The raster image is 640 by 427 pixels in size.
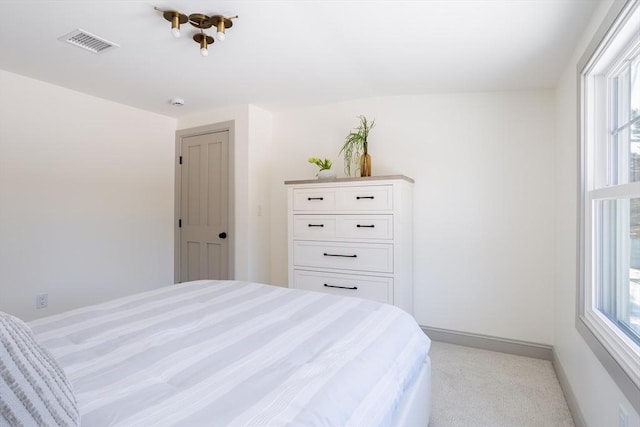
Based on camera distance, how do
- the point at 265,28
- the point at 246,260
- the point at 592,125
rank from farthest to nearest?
the point at 246,260, the point at 265,28, the point at 592,125

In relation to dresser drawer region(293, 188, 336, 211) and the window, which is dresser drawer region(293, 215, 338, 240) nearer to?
dresser drawer region(293, 188, 336, 211)

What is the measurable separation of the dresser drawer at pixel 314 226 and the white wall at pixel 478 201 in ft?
2.47

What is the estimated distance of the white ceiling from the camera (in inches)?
67.1

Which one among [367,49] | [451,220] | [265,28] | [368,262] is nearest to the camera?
[265,28]

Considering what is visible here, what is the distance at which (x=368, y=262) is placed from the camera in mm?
2562

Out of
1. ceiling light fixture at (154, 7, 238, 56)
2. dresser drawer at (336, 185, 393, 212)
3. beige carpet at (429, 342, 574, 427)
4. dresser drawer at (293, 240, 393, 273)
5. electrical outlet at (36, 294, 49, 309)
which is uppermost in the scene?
ceiling light fixture at (154, 7, 238, 56)

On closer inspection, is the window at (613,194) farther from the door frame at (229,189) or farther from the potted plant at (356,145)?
the door frame at (229,189)

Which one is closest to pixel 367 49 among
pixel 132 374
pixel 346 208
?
pixel 346 208

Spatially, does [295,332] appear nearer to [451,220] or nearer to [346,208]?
[346,208]

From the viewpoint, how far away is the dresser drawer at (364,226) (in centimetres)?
250

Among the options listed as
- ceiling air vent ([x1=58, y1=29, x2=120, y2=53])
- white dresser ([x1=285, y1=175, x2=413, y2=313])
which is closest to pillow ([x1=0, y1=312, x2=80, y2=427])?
ceiling air vent ([x1=58, y1=29, x2=120, y2=53])

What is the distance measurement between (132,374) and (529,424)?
193cm

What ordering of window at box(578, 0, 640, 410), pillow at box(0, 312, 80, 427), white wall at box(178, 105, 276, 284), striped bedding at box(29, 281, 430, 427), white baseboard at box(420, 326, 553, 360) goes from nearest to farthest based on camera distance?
pillow at box(0, 312, 80, 427) → striped bedding at box(29, 281, 430, 427) → window at box(578, 0, 640, 410) → white baseboard at box(420, 326, 553, 360) → white wall at box(178, 105, 276, 284)

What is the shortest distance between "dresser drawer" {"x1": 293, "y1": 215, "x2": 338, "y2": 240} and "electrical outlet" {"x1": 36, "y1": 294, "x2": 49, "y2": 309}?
2161 mm
